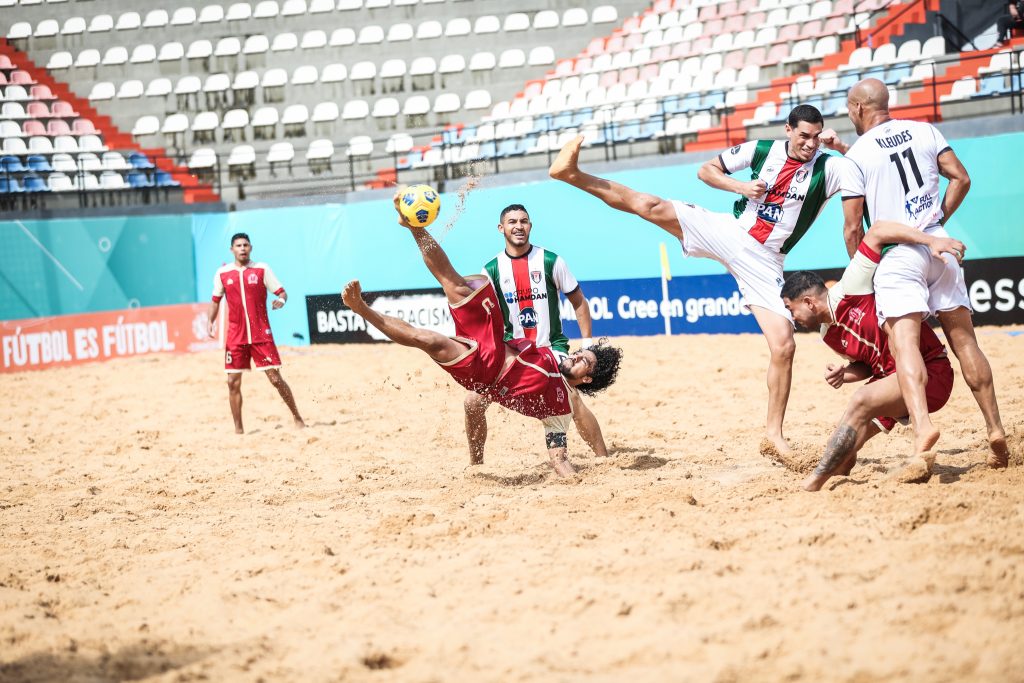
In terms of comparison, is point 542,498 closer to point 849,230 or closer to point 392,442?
point 849,230

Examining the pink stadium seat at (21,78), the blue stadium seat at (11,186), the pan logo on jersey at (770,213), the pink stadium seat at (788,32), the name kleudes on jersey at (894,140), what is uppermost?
the pink stadium seat at (21,78)

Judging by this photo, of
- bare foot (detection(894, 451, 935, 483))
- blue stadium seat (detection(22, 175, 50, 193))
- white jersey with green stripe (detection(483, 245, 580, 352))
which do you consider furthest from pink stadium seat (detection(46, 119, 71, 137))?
bare foot (detection(894, 451, 935, 483))

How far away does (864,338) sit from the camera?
533 cm

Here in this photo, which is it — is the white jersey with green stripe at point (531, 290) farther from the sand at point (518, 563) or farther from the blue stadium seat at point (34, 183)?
the blue stadium seat at point (34, 183)

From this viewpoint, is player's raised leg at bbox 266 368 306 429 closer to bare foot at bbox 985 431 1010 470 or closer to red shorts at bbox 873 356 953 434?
red shorts at bbox 873 356 953 434

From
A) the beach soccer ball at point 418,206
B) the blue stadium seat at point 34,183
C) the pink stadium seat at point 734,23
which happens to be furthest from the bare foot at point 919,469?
the blue stadium seat at point 34,183

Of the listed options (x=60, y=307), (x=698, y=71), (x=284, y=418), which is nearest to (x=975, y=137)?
(x=698, y=71)

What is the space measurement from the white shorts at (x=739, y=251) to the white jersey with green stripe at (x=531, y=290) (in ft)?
3.97

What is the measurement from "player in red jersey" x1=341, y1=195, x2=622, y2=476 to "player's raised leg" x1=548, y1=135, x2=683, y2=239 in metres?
0.86

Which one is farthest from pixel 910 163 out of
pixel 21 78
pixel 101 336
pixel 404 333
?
pixel 21 78

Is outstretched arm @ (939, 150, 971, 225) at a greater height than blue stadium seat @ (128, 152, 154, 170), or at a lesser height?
lesser

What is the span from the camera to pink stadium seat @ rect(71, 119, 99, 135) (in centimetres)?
2172

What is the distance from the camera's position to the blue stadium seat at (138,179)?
64.0 ft

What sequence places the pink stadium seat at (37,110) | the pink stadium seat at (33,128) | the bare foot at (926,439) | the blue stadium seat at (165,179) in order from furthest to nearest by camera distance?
1. the pink stadium seat at (37,110)
2. the pink stadium seat at (33,128)
3. the blue stadium seat at (165,179)
4. the bare foot at (926,439)
